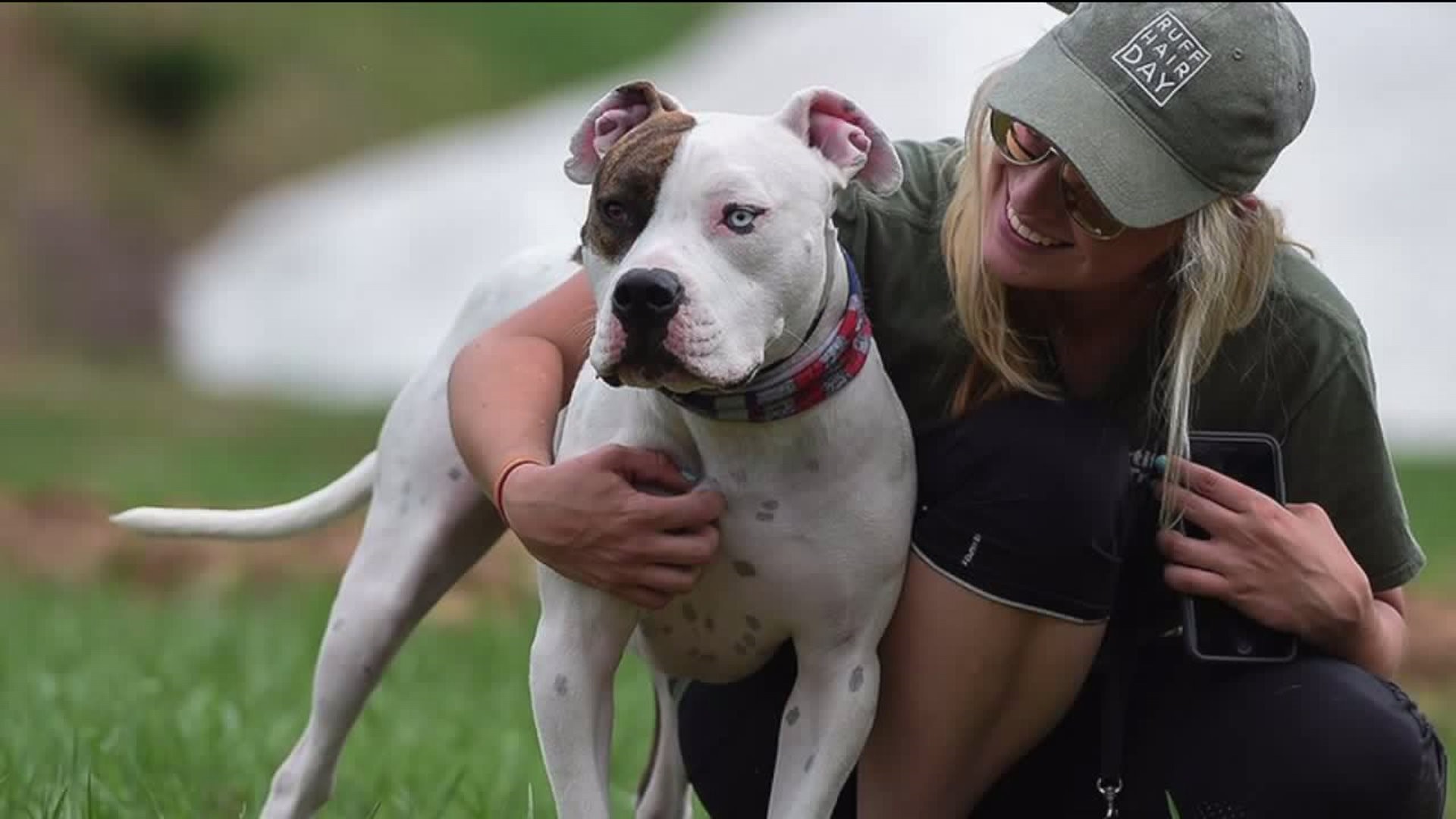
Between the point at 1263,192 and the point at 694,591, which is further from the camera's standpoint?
the point at 1263,192

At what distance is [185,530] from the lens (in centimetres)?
374

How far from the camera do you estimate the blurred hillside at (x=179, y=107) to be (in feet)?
65.3

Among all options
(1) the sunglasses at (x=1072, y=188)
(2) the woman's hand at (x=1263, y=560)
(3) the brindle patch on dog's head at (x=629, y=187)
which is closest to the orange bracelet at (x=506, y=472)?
(3) the brindle patch on dog's head at (x=629, y=187)

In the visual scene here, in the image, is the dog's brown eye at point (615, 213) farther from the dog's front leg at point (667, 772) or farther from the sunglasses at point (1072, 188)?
the dog's front leg at point (667, 772)

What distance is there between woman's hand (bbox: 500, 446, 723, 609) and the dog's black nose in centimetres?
35

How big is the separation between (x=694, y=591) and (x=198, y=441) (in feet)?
32.5

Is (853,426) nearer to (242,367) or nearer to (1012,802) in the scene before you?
(1012,802)

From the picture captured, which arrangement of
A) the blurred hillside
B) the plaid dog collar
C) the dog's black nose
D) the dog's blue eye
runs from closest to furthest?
the dog's black nose
the dog's blue eye
the plaid dog collar
the blurred hillside

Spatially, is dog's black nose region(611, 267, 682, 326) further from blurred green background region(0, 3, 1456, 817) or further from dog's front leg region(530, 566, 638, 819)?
blurred green background region(0, 3, 1456, 817)

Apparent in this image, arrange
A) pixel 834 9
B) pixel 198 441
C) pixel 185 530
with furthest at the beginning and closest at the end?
pixel 834 9 < pixel 198 441 < pixel 185 530

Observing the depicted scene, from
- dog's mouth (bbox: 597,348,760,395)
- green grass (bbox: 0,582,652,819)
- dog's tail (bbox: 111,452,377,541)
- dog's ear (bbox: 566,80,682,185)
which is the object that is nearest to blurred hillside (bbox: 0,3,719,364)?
green grass (bbox: 0,582,652,819)

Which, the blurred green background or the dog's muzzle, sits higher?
the dog's muzzle

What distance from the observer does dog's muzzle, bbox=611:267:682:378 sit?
2.57m

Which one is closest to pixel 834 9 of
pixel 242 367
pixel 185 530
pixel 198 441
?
pixel 242 367
